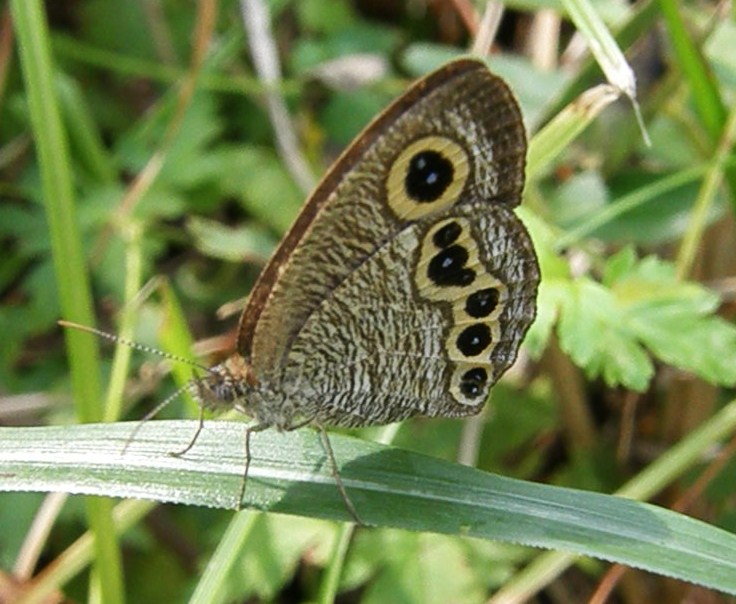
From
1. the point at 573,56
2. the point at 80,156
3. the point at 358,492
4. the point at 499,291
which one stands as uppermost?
the point at 80,156

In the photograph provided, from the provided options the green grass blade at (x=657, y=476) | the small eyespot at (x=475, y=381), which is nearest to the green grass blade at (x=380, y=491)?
the small eyespot at (x=475, y=381)

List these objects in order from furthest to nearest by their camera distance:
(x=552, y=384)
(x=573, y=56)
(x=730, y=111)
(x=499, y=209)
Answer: (x=573, y=56), (x=552, y=384), (x=730, y=111), (x=499, y=209)

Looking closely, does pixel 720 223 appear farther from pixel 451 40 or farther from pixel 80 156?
pixel 80 156

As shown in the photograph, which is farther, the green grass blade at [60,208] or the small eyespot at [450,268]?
the green grass blade at [60,208]

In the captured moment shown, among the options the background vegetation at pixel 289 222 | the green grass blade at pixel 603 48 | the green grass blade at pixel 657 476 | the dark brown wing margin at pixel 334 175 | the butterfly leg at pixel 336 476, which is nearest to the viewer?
the dark brown wing margin at pixel 334 175

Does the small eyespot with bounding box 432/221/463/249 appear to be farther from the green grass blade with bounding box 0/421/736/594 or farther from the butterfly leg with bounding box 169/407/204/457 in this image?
the butterfly leg with bounding box 169/407/204/457

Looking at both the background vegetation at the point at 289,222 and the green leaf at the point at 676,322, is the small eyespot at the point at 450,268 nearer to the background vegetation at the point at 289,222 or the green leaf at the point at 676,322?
the background vegetation at the point at 289,222

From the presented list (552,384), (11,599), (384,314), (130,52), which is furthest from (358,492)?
(130,52)
